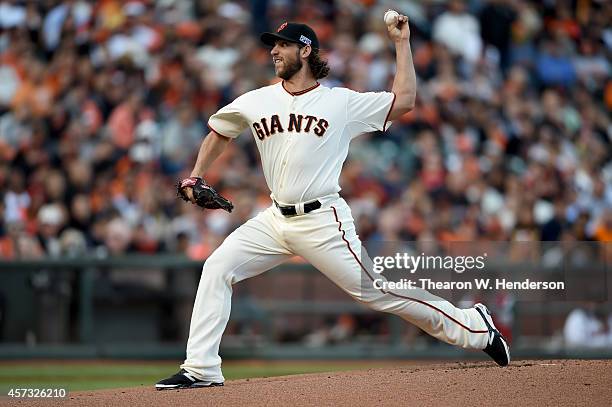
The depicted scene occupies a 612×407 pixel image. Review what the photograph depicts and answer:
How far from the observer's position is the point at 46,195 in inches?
428

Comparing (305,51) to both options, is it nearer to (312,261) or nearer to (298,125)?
(298,125)

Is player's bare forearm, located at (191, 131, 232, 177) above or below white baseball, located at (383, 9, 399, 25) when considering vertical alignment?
below

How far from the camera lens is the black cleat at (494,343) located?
A: 5.96 m

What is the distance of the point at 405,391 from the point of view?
5531 millimetres

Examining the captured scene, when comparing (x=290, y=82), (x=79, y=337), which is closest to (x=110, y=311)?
(x=79, y=337)

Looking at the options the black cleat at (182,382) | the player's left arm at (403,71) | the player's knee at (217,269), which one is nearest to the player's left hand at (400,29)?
the player's left arm at (403,71)

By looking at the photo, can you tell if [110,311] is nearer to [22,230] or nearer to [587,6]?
[22,230]

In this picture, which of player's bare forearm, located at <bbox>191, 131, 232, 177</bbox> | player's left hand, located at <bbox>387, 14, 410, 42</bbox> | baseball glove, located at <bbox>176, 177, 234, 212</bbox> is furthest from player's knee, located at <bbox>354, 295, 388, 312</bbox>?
player's left hand, located at <bbox>387, 14, 410, 42</bbox>

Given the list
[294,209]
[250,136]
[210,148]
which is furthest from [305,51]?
[250,136]

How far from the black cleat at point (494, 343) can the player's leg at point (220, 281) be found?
1119mm

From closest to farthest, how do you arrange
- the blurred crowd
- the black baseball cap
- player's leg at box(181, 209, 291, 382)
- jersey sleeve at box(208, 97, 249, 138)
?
player's leg at box(181, 209, 291, 382), the black baseball cap, jersey sleeve at box(208, 97, 249, 138), the blurred crowd

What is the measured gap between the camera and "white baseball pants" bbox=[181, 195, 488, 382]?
5672 mm

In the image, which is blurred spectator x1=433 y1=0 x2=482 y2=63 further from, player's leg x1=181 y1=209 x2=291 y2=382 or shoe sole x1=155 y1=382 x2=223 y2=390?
shoe sole x1=155 y1=382 x2=223 y2=390

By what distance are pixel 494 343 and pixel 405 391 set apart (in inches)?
28.5
